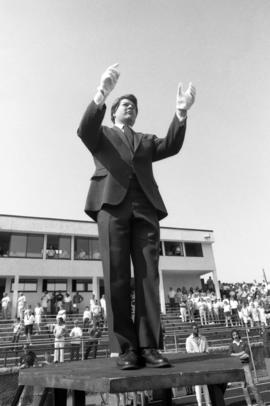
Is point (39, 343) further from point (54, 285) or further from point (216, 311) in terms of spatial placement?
point (54, 285)

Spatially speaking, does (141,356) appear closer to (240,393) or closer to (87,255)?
(240,393)

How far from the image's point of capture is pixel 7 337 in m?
17.5

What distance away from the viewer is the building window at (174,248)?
109ft

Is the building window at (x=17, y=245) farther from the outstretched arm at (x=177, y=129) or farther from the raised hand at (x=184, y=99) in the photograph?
the raised hand at (x=184, y=99)

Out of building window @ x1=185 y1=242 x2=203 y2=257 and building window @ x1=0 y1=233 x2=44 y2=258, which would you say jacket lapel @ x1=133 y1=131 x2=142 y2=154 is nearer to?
building window @ x1=0 y1=233 x2=44 y2=258

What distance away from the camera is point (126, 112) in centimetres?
338

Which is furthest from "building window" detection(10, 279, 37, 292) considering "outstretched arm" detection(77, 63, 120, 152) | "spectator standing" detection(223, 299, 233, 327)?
"outstretched arm" detection(77, 63, 120, 152)

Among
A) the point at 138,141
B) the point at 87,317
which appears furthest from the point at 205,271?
the point at 138,141

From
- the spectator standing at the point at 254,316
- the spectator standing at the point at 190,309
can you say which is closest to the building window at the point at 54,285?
the spectator standing at the point at 190,309

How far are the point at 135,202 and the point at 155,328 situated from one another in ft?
3.43

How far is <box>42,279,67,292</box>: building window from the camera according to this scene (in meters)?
28.1

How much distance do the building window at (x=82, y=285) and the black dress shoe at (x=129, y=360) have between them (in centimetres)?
2747

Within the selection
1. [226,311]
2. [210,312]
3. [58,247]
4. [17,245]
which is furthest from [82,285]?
[226,311]

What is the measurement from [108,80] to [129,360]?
87.1 inches
